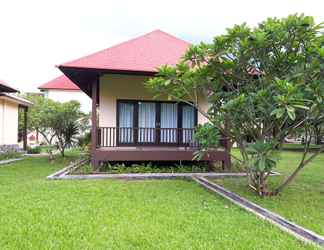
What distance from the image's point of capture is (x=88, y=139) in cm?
1603

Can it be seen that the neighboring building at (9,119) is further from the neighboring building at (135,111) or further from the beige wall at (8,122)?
the neighboring building at (135,111)

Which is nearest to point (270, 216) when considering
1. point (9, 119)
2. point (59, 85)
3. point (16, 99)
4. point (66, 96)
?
point (16, 99)

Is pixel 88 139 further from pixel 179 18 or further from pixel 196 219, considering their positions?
pixel 196 219

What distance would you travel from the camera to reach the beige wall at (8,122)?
15320 millimetres

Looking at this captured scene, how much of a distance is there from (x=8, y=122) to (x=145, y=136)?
404 inches

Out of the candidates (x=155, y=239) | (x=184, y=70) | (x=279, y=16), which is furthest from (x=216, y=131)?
(x=155, y=239)

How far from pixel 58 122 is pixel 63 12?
5.79m

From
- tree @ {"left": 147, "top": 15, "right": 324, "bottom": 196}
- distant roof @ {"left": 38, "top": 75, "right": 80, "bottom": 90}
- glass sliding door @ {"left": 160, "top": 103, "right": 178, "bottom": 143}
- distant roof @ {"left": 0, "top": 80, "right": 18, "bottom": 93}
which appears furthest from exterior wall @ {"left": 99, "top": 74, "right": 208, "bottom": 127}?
distant roof @ {"left": 38, "top": 75, "right": 80, "bottom": 90}

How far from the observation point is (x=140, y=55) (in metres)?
10.4

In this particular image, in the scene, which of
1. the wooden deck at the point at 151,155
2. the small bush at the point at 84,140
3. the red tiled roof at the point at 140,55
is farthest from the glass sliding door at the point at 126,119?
the small bush at the point at 84,140

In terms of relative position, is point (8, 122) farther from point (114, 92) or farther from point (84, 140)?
point (114, 92)

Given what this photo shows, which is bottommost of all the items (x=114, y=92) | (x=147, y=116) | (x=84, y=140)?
(x=84, y=140)

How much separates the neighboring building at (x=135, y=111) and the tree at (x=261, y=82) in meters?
2.92

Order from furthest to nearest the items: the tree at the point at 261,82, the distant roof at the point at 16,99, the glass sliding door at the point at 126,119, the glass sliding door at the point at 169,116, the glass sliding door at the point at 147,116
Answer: the distant roof at the point at 16,99 < the glass sliding door at the point at 169,116 < the glass sliding door at the point at 147,116 < the glass sliding door at the point at 126,119 < the tree at the point at 261,82
